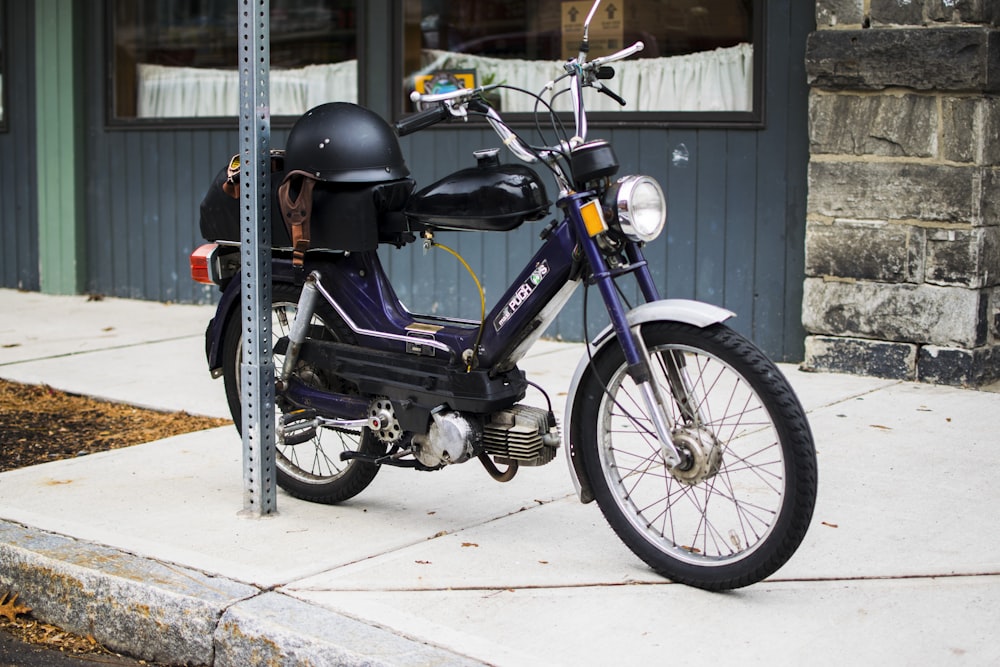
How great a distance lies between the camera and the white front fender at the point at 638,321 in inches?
138

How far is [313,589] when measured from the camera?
11.8 ft

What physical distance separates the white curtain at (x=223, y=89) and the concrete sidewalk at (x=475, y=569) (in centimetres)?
360

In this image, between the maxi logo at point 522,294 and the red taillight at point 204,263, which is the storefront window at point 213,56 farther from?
the maxi logo at point 522,294

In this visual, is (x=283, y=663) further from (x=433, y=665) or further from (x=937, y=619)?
(x=937, y=619)

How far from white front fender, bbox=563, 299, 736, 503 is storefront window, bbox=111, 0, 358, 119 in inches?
193

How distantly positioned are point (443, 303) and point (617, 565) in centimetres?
426

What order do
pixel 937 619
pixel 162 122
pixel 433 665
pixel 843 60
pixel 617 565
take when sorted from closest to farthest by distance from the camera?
pixel 433 665 → pixel 937 619 → pixel 617 565 → pixel 843 60 → pixel 162 122

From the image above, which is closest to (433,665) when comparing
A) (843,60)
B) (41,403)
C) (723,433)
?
(723,433)

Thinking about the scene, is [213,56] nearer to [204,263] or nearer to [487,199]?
[204,263]

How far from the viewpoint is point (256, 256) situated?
4.16 m

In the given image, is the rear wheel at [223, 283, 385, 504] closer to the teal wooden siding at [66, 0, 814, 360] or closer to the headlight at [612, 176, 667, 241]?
the headlight at [612, 176, 667, 241]

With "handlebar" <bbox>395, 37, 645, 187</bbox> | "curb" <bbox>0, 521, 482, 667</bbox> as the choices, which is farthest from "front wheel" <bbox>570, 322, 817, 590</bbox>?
"curb" <bbox>0, 521, 482, 667</bbox>

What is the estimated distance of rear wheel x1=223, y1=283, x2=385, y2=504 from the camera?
4328 millimetres

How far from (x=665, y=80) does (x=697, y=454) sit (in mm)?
3980
